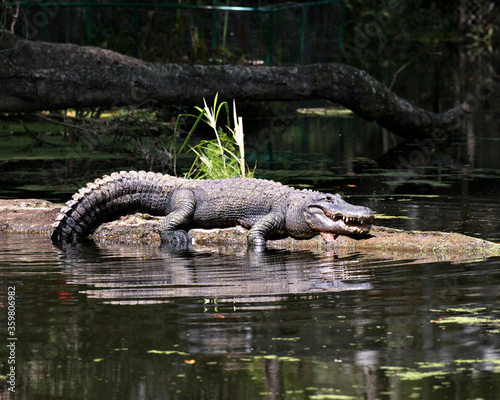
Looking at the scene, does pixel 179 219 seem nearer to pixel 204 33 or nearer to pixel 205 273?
pixel 205 273

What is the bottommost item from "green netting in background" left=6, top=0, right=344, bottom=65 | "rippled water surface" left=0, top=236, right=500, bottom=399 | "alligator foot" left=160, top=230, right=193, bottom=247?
→ "rippled water surface" left=0, top=236, right=500, bottom=399

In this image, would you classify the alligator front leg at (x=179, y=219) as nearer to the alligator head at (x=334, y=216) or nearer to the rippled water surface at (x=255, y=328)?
the rippled water surface at (x=255, y=328)

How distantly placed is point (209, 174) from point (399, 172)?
146 inches

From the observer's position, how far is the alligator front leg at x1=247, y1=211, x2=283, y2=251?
7535 mm

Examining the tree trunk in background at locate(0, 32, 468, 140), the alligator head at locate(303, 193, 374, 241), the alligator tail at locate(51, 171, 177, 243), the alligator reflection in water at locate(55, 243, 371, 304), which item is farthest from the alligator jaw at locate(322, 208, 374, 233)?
the tree trunk in background at locate(0, 32, 468, 140)

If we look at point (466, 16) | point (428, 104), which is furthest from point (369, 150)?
point (466, 16)

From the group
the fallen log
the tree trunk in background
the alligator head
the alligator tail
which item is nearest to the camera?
the fallen log

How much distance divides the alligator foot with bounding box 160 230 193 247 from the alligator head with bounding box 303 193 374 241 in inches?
42.5

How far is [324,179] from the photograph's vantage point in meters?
11.6

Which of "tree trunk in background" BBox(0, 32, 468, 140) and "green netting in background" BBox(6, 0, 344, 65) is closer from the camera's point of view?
"tree trunk in background" BBox(0, 32, 468, 140)

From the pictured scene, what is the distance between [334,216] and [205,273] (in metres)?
1.48

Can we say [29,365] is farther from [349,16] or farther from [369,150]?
[349,16]

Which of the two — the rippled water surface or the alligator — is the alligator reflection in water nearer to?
the rippled water surface

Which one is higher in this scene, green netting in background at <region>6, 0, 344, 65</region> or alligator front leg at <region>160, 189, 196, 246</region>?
green netting in background at <region>6, 0, 344, 65</region>
